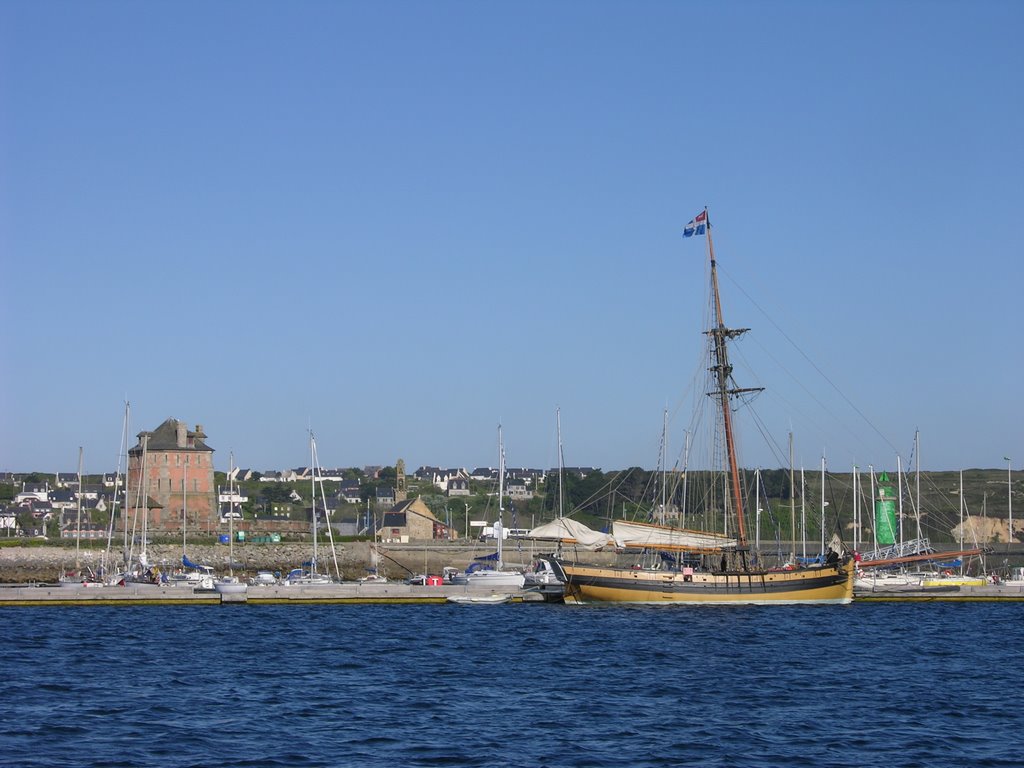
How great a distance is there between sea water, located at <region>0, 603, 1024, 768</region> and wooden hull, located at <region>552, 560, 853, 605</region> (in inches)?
358

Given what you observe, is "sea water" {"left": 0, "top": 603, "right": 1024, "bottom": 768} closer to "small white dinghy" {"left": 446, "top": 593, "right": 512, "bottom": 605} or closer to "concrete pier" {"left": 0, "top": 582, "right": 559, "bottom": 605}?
"concrete pier" {"left": 0, "top": 582, "right": 559, "bottom": 605}

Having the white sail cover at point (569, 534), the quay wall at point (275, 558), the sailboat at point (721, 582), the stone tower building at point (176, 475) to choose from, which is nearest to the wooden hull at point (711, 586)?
the sailboat at point (721, 582)

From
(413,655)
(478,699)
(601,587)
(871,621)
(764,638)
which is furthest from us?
(601,587)

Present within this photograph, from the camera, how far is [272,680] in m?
38.4

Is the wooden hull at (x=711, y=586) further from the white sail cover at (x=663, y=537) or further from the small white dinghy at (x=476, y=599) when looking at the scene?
the small white dinghy at (x=476, y=599)

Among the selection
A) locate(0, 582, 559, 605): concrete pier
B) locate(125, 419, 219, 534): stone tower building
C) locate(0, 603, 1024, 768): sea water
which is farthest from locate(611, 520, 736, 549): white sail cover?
locate(125, 419, 219, 534): stone tower building

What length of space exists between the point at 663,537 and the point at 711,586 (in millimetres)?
5797

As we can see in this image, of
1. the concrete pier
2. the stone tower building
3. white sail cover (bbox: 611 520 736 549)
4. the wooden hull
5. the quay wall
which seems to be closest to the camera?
the concrete pier

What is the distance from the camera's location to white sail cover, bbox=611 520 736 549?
7538 centimetres

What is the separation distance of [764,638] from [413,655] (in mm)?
15434

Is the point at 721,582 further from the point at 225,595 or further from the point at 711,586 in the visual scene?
the point at 225,595

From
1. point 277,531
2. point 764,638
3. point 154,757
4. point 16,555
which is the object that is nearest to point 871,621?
point 764,638

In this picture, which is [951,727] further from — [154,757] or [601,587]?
[601,587]

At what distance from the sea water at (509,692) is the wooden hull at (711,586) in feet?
29.8
